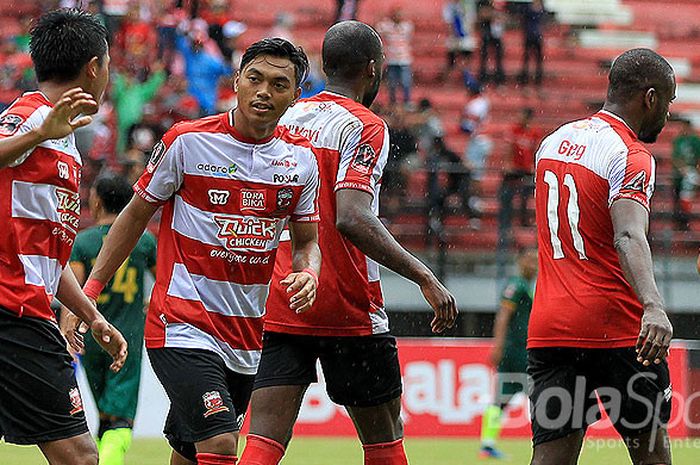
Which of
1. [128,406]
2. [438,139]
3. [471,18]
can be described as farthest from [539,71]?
[128,406]

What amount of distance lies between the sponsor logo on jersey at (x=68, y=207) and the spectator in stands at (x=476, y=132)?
1213 centimetres

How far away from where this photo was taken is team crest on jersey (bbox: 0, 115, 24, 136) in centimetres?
523

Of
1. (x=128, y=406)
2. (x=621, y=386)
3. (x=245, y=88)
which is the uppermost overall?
(x=245, y=88)

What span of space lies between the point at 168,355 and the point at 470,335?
11.2 metres

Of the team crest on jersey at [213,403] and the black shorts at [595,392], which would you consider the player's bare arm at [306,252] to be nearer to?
the team crest on jersey at [213,403]

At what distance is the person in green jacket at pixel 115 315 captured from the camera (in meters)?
8.99

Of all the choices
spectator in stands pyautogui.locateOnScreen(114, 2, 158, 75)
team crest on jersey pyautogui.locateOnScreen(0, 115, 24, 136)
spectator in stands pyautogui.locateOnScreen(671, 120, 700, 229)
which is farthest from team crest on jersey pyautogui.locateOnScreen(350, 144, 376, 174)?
spectator in stands pyautogui.locateOnScreen(114, 2, 158, 75)

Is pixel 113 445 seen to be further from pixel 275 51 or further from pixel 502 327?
pixel 502 327

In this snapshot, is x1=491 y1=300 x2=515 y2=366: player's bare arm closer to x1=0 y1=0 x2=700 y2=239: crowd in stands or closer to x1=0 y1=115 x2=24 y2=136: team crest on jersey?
x1=0 y1=0 x2=700 y2=239: crowd in stands

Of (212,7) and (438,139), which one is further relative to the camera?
(212,7)

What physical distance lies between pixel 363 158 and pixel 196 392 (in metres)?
1.48

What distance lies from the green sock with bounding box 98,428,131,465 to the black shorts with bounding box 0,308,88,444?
3439 mm

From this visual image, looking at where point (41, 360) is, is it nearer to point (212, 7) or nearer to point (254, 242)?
point (254, 242)

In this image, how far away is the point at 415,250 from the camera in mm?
16875
